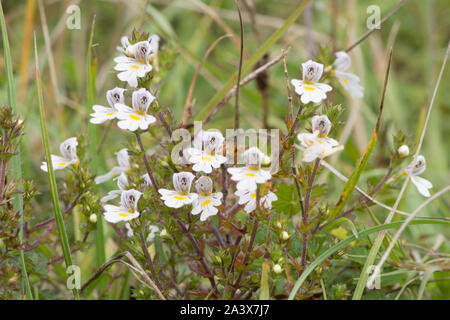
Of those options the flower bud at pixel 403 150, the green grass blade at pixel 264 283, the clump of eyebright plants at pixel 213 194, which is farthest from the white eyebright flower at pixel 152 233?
the flower bud at pixel 403 150

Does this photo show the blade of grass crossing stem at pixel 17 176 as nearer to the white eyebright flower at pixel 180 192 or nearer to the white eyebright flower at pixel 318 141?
the white eyebright flower at pixel 180 192

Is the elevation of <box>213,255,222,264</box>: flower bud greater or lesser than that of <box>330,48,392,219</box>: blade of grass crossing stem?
lesser

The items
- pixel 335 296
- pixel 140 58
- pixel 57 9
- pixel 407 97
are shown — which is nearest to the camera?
pixel 140 58

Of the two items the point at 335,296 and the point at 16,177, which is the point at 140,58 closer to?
the point at 16,177

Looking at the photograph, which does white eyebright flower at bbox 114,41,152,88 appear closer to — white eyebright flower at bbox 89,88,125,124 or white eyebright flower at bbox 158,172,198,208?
white eyebright flower at bbox 89,88,125,124

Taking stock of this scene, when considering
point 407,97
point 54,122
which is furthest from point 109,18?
point 407,97

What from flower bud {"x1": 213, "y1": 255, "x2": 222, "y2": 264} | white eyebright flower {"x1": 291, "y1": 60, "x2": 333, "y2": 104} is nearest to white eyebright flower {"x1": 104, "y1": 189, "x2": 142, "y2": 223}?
flower bud {"x1": 213, "y1": 255, "x2": 222, "y2": 264}

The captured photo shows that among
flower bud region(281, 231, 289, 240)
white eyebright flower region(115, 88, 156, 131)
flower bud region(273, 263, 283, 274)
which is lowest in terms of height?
flower bud region(273, 263, 283, 274)
